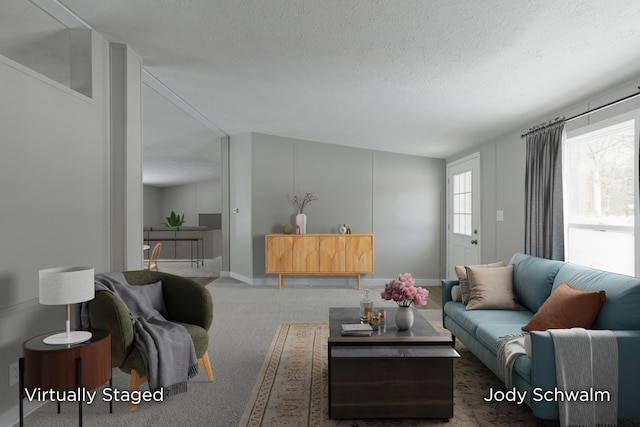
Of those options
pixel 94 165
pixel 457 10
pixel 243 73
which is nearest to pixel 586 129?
pixel 457 10

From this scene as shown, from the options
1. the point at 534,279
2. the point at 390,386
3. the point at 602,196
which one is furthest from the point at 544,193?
the point at 390,386

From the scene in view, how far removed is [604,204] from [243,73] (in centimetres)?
342

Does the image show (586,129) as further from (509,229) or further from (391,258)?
(391,258)

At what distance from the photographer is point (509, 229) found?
16.5ft

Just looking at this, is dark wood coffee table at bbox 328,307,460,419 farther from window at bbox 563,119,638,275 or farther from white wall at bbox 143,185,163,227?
white wall at bbox 143,185,163,227

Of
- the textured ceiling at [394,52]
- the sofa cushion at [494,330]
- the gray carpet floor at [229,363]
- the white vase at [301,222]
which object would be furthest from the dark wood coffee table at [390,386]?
the white vase at [301,222]

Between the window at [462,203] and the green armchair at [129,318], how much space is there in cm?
427

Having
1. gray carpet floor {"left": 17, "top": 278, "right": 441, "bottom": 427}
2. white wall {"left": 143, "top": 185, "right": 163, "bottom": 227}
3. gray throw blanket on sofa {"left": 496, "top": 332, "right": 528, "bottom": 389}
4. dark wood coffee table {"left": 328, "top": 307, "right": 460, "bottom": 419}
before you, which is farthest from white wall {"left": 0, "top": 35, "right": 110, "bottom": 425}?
white wall {"left": 143, "top": 185, "right": 163, "bottom": 227}

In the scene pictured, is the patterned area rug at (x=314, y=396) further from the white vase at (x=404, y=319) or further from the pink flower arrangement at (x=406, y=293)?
the pink flower arrangement at (x=406, y=293)

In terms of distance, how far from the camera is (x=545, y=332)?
2432mm

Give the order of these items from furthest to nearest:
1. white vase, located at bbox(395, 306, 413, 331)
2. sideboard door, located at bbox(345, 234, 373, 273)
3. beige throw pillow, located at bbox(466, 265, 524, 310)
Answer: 1. sideboard door, located at bbox(345, 234, 373, 273)
2. beige throw pillow, located at bbox(466, 265, 524, 310)
3. white vase, located at bbox(395, 306, 413, 331)

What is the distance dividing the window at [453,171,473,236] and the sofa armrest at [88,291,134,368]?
16.0 feet

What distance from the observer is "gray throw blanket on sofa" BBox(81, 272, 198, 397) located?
9.10 feet

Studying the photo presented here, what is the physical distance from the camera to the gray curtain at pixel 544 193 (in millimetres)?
3859
